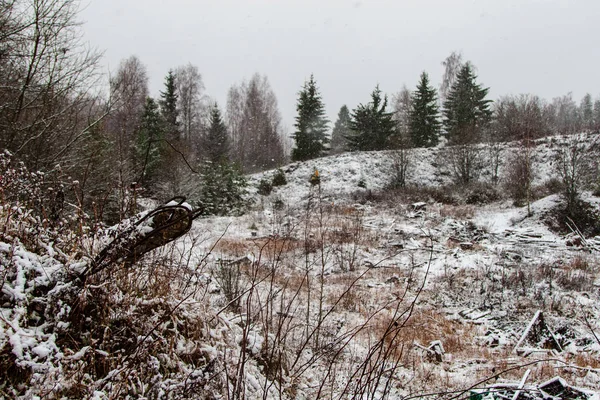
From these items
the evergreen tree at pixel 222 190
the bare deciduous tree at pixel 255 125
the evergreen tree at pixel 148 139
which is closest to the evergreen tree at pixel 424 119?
the bare deciduous tree at pixel 255 125

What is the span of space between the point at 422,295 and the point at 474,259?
263cm

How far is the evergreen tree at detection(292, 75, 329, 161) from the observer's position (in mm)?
27953

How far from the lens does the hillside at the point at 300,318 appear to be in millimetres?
1351

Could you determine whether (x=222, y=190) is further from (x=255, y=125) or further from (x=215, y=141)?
(x=255, y=125)

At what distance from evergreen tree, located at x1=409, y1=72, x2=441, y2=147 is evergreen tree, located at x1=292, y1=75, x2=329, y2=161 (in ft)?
25.7

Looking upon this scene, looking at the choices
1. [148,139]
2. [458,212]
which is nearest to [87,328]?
[148,139]

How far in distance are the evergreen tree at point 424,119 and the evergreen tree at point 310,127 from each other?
7.83m

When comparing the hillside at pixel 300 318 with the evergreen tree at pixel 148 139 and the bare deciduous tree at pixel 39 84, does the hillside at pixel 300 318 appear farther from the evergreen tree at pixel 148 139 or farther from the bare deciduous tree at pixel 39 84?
the evergreen tree at pixel 148 139

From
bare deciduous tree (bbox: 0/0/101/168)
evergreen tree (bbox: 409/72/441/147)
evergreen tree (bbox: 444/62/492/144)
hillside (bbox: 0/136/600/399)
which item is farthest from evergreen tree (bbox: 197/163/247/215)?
evergreen tree (bbox: 444/62/492/144)

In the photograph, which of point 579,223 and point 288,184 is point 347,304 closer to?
point 579,223

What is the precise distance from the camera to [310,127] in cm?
2822

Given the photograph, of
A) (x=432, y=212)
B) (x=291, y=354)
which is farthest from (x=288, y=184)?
(x=291, y=354)

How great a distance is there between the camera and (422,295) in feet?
18.9

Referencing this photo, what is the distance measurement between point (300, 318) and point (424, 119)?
28.0 m
